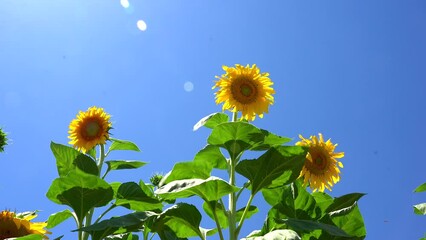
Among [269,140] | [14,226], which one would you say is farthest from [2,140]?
[269,140]

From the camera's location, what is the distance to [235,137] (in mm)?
3803

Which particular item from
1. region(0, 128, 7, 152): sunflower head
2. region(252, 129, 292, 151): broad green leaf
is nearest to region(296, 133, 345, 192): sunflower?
region(252, 129, 292, 151): broad green leaf

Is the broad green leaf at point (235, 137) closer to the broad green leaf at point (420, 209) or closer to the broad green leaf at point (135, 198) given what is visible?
the broad green leaf at point (135, 198)

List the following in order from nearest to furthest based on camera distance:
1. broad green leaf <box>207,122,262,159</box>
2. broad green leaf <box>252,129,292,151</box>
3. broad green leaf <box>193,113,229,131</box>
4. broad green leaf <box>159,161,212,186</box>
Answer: broad green leaf <box>159,161,212,186</box>, broad green leaf <box>207,122,262,159</box>, broad green leaf <box>252,129,292,151</box>, broad green leaf <box>193,113,229,131</box>

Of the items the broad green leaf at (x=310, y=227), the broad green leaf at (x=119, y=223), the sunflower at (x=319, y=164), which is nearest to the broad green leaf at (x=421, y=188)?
the sunflower at (x=319, y=164)

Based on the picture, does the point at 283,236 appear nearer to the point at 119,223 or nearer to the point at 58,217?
the point at 119,223

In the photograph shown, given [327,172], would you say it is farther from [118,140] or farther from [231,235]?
[118,140]

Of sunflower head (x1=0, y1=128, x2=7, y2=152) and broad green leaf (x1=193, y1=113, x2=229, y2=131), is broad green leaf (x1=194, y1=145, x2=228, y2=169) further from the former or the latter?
sunflower head (x1=0, y1=128, x2=7, y2=152)

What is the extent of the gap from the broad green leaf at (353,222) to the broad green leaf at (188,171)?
107cm

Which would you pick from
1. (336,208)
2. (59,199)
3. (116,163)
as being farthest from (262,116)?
(59,199)

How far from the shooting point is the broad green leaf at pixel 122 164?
457 centimetres

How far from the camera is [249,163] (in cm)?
366

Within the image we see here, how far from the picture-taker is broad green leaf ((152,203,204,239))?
143 inches

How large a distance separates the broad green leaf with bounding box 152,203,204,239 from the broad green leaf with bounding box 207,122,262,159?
1.80 ft
